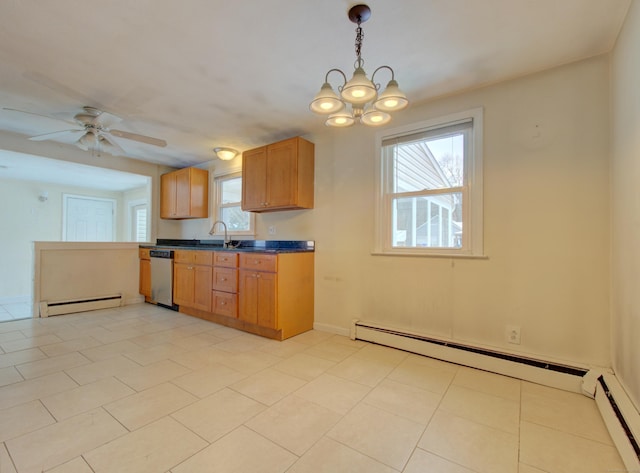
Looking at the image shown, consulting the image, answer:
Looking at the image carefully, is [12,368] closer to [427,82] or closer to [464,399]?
[464,399]

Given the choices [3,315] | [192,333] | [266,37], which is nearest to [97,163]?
[3,315]

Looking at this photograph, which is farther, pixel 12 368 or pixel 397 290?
pixel 397 290

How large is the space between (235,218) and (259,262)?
1.61 m

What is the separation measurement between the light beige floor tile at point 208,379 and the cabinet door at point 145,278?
289 cm

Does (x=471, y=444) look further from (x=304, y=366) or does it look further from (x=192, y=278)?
(x=192, y=278)

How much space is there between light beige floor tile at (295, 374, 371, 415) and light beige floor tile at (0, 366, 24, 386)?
6.60 ft

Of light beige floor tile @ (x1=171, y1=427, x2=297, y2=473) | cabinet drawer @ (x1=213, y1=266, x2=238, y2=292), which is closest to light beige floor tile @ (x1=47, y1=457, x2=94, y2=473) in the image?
A: light beige floor tile @ (x1=171, y1=427, x2=297, y2=473)

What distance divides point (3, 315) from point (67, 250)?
44.0 inches

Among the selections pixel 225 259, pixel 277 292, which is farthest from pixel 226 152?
pixel 277 292

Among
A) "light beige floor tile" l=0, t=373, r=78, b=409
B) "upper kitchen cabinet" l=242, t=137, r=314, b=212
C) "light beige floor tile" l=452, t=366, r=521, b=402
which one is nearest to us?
"light beige floor tile" l=0, t=373, r=78, b=409

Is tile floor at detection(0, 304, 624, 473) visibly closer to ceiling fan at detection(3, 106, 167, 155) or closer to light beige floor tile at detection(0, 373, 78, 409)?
light beige floor tile at detection(0, 373, 78, 409)

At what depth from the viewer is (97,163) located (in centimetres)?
437

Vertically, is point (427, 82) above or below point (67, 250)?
above

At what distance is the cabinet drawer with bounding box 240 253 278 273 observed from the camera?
120 inches
